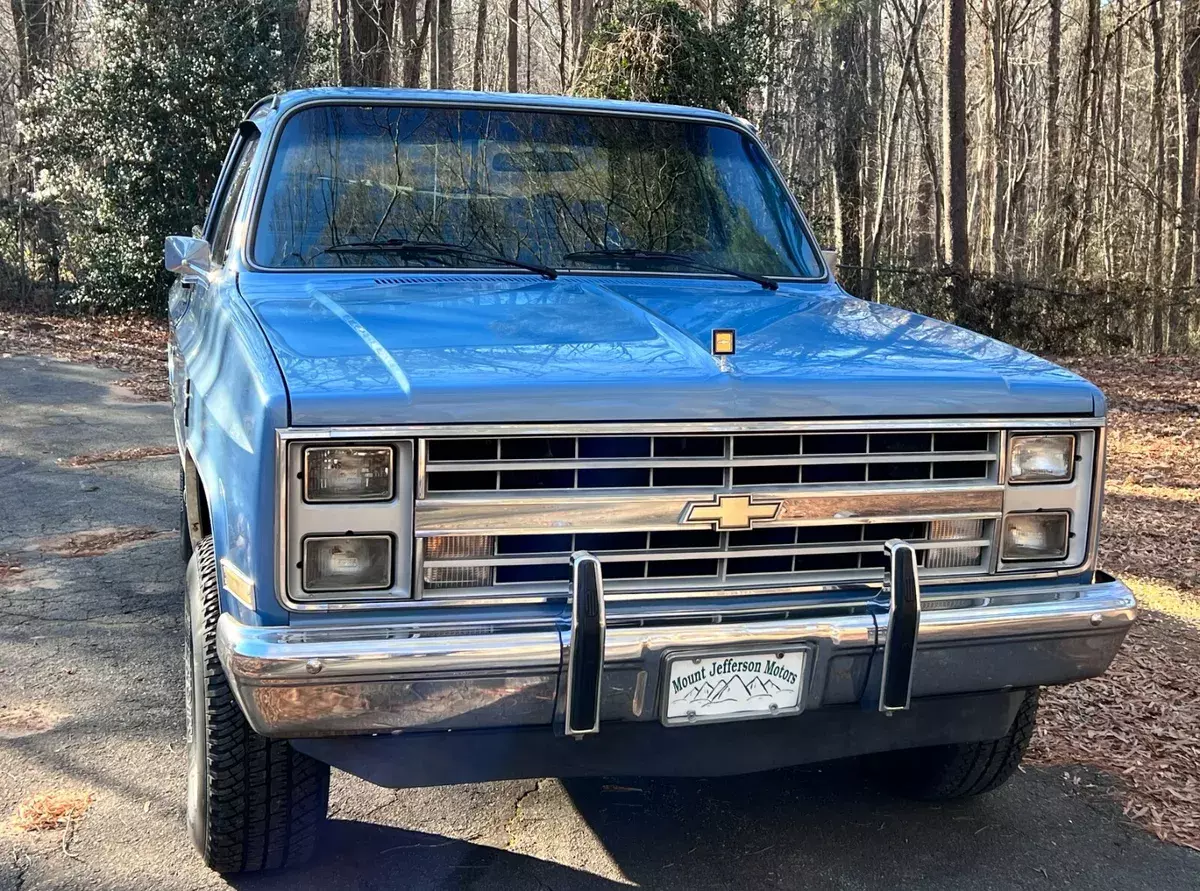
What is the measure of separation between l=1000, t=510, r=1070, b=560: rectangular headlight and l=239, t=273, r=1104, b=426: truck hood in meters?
0.26

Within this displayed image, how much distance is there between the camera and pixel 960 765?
3258mm

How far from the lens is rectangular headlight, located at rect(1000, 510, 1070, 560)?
8.95 feet

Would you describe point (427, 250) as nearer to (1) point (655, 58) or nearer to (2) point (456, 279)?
(2) point (456, 279)

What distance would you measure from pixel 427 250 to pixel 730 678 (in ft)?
5.94

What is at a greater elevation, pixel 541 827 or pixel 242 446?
pixel 242 446

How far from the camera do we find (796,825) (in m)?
3.24

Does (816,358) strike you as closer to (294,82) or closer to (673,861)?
(673,861)

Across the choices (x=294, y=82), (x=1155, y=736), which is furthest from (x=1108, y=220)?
(x=1155, y=736)

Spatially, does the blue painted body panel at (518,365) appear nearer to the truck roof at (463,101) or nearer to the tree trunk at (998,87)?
the truck roof at (463,101)

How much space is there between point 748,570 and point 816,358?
0.55 m

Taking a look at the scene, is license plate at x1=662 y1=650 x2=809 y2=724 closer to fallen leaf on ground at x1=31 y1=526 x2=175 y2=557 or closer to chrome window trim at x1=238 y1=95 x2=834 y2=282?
chrome window trim at x1=238 y1=95 x2=834 y2=282

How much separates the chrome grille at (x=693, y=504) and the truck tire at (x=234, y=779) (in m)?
0.62

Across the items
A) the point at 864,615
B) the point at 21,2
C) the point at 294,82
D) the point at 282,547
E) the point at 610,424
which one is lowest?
the point at 864,615

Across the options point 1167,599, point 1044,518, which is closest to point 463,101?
point 1044,518
